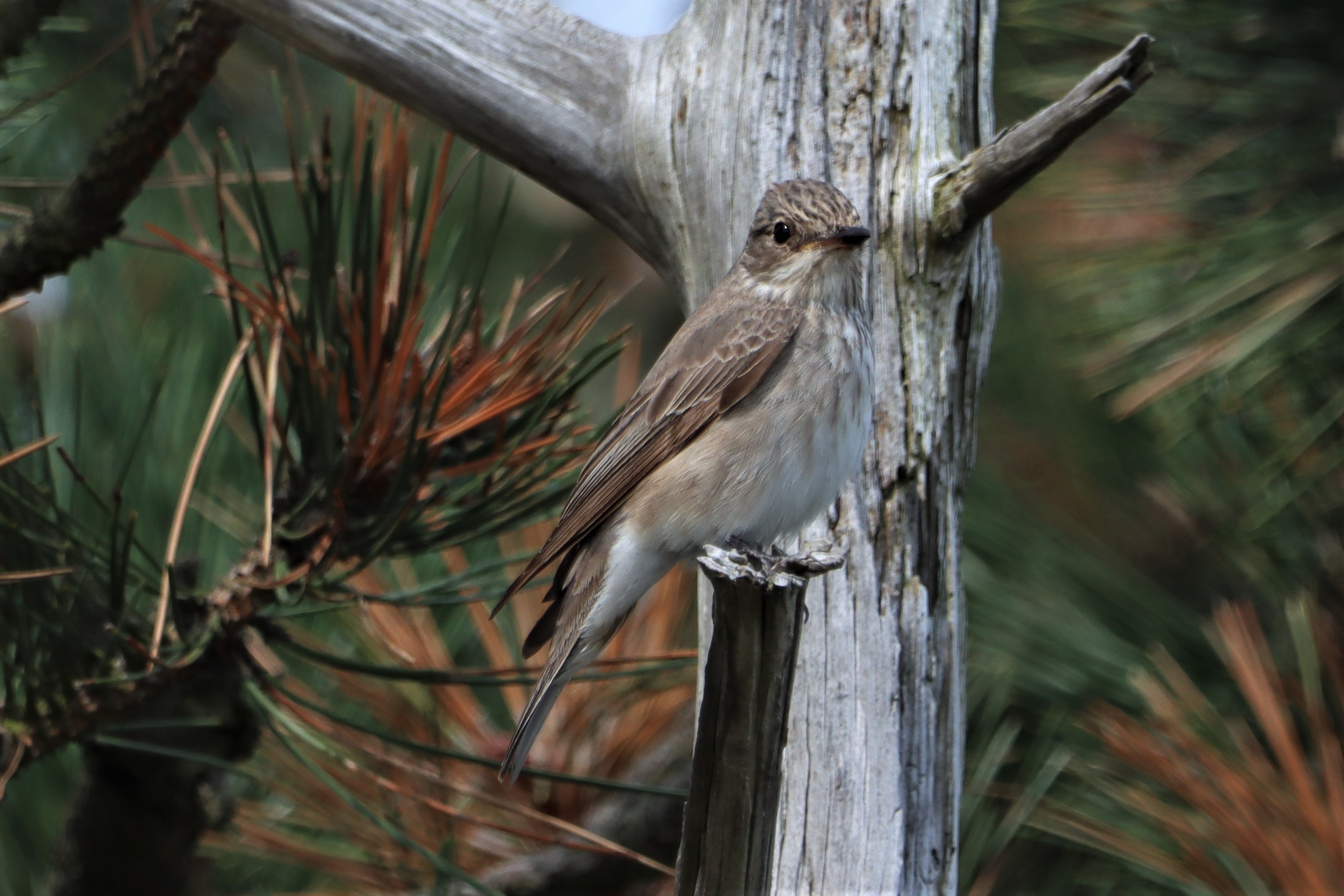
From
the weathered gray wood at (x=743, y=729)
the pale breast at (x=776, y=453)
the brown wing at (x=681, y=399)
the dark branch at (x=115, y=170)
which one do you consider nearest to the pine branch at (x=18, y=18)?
the dark branch at (x=115, y=170)

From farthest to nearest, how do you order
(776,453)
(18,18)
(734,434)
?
(734,434) < (776,453) < (18,18)

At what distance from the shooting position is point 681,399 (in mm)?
3039

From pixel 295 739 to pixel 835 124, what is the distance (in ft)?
5.46

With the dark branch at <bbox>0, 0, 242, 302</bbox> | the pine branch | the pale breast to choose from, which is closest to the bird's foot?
the pale breast

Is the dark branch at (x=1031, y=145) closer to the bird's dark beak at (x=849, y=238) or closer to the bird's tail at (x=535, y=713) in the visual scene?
the bird's dark beak at (x=849, y=238)

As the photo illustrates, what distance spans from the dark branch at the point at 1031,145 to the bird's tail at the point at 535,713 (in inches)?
46.2

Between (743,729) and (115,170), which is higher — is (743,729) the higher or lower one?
the lower one

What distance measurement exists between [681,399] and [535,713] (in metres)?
0.86

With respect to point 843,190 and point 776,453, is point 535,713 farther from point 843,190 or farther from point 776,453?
point 843,190

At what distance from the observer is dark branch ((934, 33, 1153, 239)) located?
6.72ft

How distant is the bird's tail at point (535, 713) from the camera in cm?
248

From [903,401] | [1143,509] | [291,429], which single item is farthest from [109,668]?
[1143,509]

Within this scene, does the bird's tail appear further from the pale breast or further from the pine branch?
the pine branch

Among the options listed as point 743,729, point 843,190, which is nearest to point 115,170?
point 843,190
